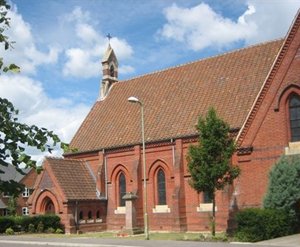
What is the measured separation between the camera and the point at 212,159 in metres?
25.8

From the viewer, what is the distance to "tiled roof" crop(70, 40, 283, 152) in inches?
1320

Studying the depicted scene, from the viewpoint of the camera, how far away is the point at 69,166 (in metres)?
38.5

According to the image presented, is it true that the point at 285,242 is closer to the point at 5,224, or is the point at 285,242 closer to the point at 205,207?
the point at 205,207

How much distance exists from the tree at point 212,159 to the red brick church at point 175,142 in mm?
2439

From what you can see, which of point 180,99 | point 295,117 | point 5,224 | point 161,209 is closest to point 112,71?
point 180,99

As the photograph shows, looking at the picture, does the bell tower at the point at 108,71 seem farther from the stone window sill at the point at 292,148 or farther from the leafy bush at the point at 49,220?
the stone window sill at the point at 292,148

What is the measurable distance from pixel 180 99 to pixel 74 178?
10680mm

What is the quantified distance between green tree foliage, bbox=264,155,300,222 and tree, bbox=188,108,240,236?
2.07 metres

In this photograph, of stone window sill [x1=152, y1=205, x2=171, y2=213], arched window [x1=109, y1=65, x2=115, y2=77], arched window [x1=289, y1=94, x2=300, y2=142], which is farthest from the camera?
arched window [x1=109, y1=65, x2=115, y2=77]

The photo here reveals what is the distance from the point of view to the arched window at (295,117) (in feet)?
90.7

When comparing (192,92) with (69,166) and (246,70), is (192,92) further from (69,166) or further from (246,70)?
(69,166)

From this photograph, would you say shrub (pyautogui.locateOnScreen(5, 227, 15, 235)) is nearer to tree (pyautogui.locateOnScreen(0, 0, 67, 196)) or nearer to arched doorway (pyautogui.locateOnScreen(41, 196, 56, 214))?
arched doorway (pyautogui.locateOnScreen(41, 196, 56, 214))

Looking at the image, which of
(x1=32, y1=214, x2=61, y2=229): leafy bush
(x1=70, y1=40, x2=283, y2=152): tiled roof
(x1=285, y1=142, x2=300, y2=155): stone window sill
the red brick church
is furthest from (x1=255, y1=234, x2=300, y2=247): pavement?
(x1=32, y1=214, x2=61, y2=229): leafy bush

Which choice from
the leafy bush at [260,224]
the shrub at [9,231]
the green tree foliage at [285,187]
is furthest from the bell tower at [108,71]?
the leafy bush at [260,224]
